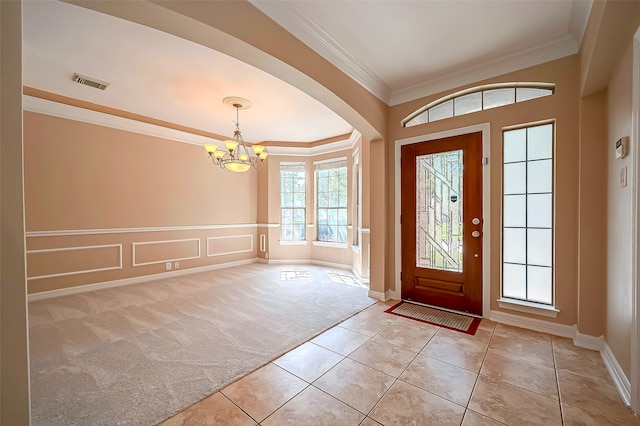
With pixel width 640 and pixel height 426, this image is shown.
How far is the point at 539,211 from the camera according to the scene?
105 inches

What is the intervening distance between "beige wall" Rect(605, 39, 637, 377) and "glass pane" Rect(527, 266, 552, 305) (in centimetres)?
52

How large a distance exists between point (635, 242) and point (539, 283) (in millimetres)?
1331

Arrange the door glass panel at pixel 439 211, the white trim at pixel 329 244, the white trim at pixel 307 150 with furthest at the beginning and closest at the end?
the white trim at pixel 307 150 < the white trim at pixel 329 244 < the door glass panel at pixel 439 211

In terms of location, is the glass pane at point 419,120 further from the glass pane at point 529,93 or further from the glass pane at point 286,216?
the glass pane at point 286,216

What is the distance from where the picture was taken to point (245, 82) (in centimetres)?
324

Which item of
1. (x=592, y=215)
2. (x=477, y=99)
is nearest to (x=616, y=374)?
(x=592, y=215)

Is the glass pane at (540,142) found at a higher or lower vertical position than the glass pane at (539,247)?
higher

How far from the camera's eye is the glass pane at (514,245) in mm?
2767

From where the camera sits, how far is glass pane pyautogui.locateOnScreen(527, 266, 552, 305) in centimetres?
263

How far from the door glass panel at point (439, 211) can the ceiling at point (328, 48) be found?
0.95 meters

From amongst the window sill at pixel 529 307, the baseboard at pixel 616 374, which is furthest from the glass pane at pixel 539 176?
the baseboard at pixel 616 374

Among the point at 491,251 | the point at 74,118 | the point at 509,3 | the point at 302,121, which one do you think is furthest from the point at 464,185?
the point at 74,118

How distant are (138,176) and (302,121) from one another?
311 centimetres

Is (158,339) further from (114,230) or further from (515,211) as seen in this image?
(515,211)
